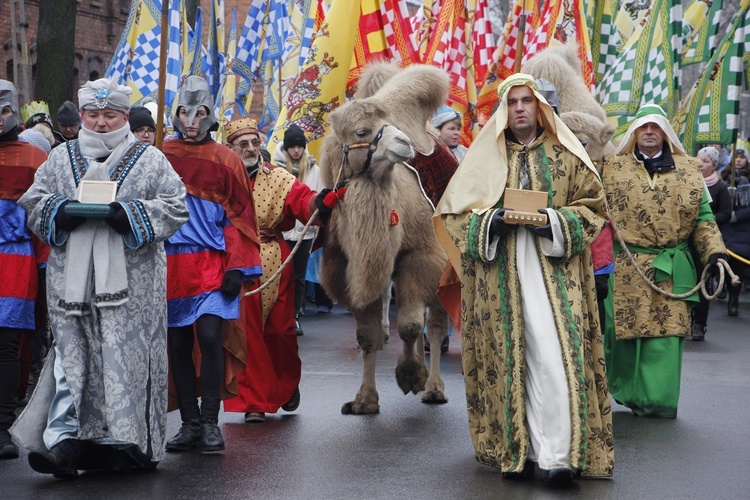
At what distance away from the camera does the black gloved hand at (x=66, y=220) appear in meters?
6.46

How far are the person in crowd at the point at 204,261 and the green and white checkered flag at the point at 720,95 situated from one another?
763 centimetres

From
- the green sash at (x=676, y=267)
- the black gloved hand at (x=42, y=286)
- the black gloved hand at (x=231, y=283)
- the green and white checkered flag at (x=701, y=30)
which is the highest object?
the green and white checkered flag at (x=701, y=30)

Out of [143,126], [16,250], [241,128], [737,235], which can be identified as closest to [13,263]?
[16,250]

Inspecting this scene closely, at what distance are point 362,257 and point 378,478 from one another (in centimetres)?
206

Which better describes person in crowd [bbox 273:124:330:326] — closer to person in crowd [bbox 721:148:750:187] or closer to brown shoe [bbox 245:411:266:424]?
brown shoe [bbox 245:411:266:424]

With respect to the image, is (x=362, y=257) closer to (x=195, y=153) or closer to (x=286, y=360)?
(x=286, y=360)

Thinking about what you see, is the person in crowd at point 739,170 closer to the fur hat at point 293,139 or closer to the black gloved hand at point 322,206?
the fur hat at point 293,139

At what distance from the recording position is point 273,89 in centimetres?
1759

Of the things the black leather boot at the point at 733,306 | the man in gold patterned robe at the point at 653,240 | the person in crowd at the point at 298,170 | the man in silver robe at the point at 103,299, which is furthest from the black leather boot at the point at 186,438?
the black leather boot at the point at 733,306

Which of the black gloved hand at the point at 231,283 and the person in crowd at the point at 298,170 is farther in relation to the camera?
the person in crowd at the point at 298,170

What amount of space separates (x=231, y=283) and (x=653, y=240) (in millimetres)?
3091

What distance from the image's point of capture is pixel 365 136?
833 cm

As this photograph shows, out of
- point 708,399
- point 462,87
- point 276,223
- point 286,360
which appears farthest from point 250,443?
point 462,87

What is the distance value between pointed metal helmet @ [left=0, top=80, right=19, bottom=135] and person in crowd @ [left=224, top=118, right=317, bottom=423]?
1.37 m
